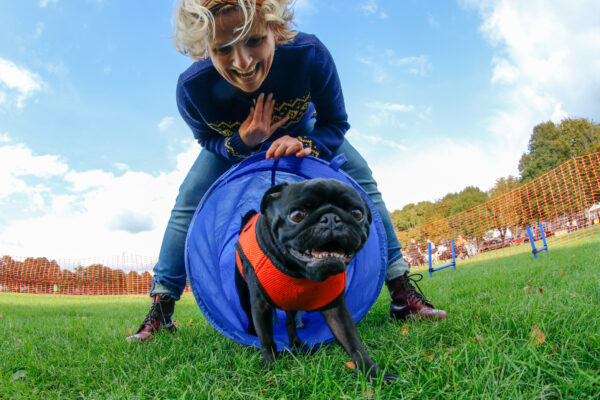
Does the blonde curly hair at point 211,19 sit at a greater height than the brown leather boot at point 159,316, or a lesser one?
greater

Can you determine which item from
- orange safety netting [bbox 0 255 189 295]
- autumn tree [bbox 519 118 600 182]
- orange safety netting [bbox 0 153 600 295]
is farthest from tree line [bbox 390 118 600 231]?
orange safety netting [bbox 0 255 189 295]

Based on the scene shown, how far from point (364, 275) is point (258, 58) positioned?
1.59 metres

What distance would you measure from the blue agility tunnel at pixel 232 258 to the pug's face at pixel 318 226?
52cm

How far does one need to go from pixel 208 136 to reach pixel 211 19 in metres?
1.02

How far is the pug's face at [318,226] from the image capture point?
1.54 metres

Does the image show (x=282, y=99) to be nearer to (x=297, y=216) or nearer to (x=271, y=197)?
(x=271, y=197)

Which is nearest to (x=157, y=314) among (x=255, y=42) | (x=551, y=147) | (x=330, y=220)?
(x=330, y=220)

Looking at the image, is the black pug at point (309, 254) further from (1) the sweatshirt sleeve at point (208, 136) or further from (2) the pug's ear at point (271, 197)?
(1) the sweatshirt sleeve at point (208, 136)

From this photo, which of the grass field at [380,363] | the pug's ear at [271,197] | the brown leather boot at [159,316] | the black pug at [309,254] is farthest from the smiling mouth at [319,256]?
the brown leather boot at [159,316]

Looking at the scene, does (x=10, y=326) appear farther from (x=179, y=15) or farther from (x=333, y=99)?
(x=333, y=99)

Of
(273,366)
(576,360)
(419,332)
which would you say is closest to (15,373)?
(273,366)

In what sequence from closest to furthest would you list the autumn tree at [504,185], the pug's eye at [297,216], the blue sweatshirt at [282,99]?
the pug's eye at [297,216] → the blue sweatshirt at [282,99] → the autumn tree at [504,185]

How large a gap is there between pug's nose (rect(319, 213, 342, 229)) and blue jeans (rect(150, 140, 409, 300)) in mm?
1324

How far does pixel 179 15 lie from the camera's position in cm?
213
